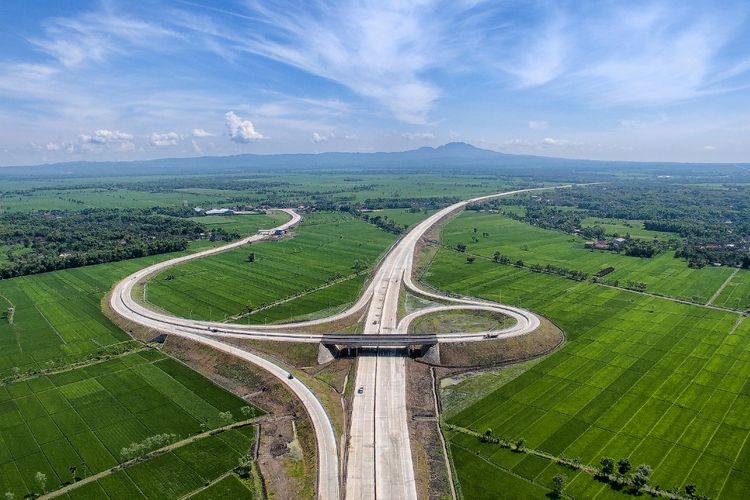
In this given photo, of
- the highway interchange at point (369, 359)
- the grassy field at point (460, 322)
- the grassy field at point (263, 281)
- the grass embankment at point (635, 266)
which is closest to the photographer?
the highway interchange at point (369, 359)

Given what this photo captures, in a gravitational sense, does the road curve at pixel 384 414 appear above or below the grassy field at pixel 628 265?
below

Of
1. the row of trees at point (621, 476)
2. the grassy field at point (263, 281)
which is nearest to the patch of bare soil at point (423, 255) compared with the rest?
the grassy field at point (263, 281)

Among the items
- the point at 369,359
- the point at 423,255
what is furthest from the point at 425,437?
the point at 423,255

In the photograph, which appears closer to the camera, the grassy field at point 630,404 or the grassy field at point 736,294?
the grassy field at point 630,404

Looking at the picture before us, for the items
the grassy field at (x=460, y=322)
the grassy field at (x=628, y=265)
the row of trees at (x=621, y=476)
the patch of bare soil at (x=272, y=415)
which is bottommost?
the patch of bare soil at (x=272, y=415)

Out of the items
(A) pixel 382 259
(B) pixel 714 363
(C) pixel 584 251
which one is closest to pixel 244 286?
(A) pixel 382 259

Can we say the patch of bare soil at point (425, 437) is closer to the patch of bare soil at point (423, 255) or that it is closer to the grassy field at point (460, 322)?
the grassy field at point (460, 322)

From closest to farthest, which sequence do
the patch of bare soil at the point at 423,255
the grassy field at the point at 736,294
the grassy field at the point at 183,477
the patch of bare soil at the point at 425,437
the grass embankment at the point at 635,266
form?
the grassy field at the point at 183,477 → the patch of bare soil at the point at 425,437 → the grassy field at the point at 736,294 → the grass embankment at the point at 635,266 → the patch of bare soil at the point at 423,255

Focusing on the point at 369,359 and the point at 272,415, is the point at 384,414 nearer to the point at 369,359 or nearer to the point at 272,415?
the point at 272,415
